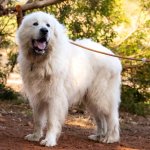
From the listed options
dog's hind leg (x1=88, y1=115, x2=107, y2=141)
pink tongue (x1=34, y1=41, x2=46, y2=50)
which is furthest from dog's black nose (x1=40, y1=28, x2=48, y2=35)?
dog's hind leg (x1=88, y1=115, x2=107, y2=141)

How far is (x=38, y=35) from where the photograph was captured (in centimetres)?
629

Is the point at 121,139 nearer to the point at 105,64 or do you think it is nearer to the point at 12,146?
the point at 105,64

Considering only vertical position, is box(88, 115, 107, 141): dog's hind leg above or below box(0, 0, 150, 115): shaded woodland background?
below

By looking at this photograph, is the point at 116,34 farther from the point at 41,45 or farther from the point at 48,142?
the point at 48,142

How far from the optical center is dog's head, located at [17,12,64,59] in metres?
6.31

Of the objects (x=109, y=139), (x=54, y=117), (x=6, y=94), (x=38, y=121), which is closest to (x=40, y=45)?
(x=54, y=117)

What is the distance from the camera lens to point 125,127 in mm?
9688

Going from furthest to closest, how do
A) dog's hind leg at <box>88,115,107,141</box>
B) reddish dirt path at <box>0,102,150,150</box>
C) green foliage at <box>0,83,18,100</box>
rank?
green foliage at <box>0,83,18,100</box>
dog's hind leg at <box>88,115,107,141</box>
reddish dirt path at <box>0,102,150,150</box>

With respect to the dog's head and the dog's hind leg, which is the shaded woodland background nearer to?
the dog's hind leg

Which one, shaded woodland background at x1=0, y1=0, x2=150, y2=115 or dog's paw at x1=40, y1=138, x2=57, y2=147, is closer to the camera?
dog's paw at x1=40, y1=138, x2=57, y2=147

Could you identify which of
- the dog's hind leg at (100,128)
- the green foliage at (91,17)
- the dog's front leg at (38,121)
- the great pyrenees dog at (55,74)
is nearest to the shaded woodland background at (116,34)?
the green foliage at (91,17)

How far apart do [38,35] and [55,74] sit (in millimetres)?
612

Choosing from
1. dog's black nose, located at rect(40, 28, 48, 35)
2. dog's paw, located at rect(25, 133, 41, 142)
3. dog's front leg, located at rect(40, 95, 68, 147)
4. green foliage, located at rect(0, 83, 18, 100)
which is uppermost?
dog's black nose, located at rect(40, 28, 48, 35)

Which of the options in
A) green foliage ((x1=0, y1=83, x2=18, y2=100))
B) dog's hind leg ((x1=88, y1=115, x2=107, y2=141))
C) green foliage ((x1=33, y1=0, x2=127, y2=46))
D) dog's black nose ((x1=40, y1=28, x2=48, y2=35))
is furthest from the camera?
green foliage ((x1=0, y1=83, x2=18, y2=100))
